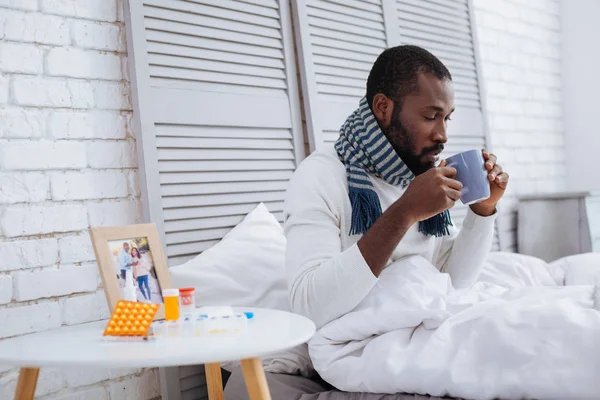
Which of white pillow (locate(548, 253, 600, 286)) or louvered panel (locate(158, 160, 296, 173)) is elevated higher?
louvered panel (locate(158, 160, 296, 173))

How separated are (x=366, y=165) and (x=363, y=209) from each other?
125mm

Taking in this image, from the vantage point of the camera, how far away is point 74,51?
164cm

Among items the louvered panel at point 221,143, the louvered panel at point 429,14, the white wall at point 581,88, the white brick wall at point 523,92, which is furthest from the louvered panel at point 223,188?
the white wall at point 581,88

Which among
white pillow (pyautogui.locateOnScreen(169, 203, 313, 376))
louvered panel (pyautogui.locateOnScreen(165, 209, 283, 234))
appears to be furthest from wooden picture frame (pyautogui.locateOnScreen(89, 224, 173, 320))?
louvered panel (pyautogui.locateOnScreen(165, 209, 283, 234))

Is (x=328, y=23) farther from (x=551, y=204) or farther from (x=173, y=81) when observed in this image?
(x=551, y=204)

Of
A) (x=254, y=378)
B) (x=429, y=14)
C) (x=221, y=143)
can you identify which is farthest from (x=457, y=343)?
(x=429, y=14)

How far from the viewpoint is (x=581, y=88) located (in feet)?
11.9

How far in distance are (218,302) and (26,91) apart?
0.66m

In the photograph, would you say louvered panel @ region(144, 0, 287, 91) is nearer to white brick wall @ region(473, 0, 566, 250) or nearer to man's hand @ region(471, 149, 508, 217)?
man's hand @ region(471, 149, 508, 217)

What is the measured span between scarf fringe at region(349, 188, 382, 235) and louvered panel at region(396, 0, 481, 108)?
4.15 ft

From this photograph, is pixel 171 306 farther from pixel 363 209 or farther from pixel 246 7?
pixel 246 7

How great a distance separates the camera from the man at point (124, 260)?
1280 mm

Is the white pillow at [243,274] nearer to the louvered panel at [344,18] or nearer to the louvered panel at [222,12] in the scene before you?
the louvered panel at [222,12]

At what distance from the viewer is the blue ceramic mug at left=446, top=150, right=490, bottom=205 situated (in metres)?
1.38
